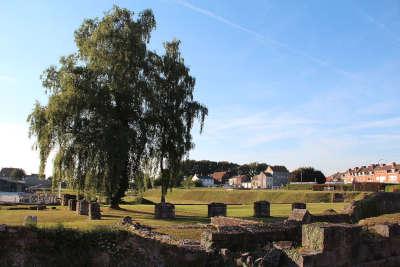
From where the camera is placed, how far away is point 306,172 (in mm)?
144250

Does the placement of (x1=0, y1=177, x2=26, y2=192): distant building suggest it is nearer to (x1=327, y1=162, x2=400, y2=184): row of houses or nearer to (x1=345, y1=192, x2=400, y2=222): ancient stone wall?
(x1=327, y1=162, x2=400, y2=184): row of houses

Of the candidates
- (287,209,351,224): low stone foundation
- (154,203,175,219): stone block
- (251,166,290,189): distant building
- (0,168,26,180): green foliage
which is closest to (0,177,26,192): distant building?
(0,168,26,180): green foliage

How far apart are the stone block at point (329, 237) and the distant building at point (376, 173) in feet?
428

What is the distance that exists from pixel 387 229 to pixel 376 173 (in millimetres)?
146701

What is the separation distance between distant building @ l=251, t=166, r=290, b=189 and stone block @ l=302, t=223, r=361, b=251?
16066cm

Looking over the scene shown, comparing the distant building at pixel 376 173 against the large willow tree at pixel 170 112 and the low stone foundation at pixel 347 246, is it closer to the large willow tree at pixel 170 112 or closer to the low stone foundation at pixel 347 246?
the large willow tree at pixel 170 112

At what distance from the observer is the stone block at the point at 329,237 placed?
13133 mm

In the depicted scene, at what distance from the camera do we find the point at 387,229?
15.4 meters

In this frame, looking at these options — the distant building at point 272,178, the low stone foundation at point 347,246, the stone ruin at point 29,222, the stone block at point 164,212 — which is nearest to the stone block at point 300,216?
the low stone foundation at point 347,246

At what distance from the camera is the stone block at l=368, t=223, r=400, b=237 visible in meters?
15.4

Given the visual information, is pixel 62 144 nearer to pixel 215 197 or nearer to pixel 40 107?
→ pixel 40 107

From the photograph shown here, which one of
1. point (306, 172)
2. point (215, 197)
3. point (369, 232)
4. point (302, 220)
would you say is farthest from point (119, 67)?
point (306, 172)

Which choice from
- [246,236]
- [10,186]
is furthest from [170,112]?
[10,186]

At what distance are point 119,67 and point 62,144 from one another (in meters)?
6.86
